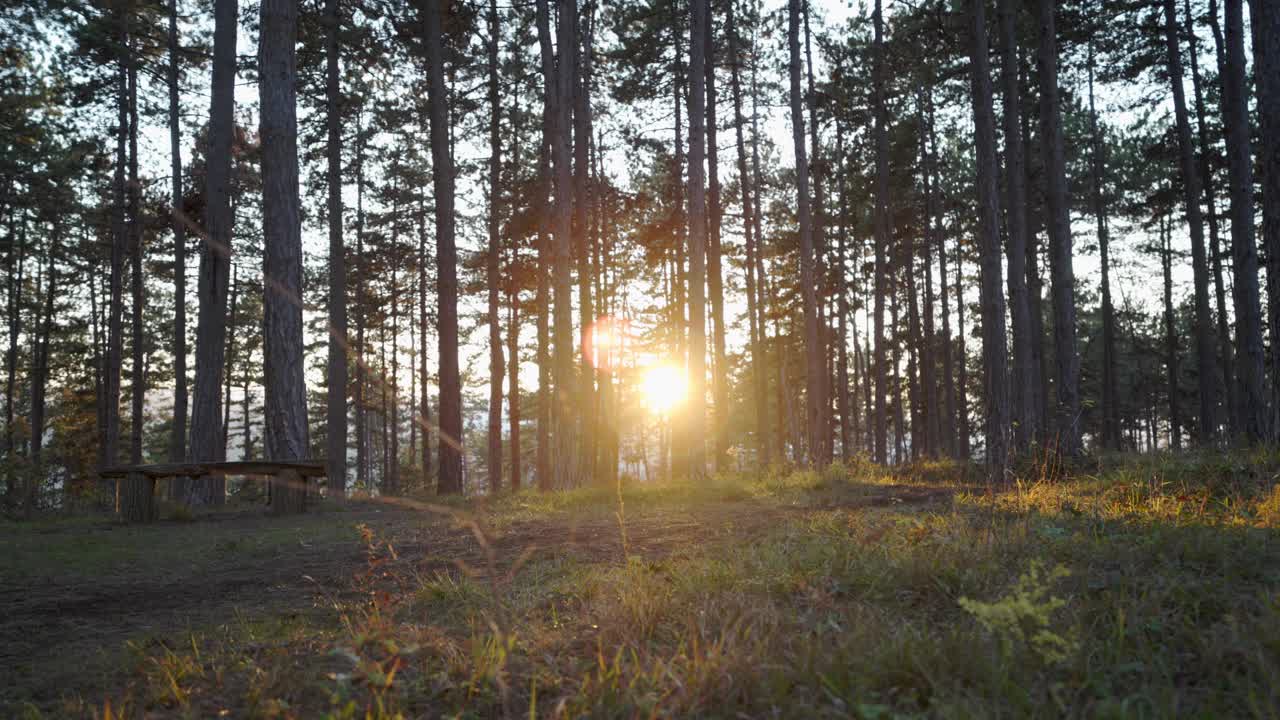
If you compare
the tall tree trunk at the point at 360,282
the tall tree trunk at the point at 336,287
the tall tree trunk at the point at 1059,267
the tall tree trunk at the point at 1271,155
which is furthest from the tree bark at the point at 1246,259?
the tall tree trunk at the point at 360,282

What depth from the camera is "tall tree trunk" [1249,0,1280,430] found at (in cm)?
724

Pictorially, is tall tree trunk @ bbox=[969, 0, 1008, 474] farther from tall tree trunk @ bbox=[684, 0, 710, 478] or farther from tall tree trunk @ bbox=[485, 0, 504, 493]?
tall tree trunk @ bbox=[485, 0, 504, 493]

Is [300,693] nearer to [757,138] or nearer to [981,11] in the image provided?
[981,11]

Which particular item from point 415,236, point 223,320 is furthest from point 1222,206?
point 223,320

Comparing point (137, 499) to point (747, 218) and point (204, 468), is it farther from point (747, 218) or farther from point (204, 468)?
point (747, 218)

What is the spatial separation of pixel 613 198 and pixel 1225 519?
15.2 metres

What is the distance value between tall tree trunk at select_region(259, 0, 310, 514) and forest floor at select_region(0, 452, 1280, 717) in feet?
13.2

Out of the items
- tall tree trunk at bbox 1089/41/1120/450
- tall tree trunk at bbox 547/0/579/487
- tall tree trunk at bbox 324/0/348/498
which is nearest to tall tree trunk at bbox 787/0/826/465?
tall tree trunk at bbox 547/0/579/487

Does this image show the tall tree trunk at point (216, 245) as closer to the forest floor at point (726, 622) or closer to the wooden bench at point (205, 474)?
the wooden bench at point (205, 474)

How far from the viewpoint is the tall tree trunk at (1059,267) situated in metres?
8.88

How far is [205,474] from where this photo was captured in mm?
8352

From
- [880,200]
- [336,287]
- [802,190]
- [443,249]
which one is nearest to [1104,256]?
[880,200]

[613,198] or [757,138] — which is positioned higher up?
[757,138]

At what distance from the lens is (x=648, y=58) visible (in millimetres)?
17797
